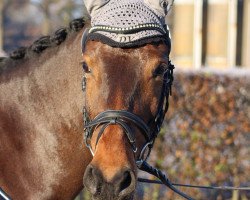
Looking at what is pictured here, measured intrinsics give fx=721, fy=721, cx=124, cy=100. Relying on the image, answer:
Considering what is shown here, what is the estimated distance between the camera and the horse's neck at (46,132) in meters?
3.98

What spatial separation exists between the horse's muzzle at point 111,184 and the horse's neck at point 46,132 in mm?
655

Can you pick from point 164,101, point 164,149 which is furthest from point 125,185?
point 164,149

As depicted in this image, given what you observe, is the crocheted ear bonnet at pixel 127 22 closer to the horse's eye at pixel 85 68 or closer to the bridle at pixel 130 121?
the bridle at pixel 130 121

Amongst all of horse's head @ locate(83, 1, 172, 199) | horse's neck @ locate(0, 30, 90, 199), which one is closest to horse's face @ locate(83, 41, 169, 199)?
horse's head @ locate(83, 1, 172, 199)

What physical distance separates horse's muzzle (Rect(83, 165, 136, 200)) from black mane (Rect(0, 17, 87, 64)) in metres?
1.05

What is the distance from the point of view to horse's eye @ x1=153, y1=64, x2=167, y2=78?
3.65 meters

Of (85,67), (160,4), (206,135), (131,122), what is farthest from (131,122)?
(206,135)

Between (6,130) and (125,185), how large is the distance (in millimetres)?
995

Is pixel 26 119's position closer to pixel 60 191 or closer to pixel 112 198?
pixel 60 191

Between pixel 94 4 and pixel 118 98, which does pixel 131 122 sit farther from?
pixel 94 4

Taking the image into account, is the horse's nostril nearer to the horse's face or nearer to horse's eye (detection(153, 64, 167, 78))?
the horse's face

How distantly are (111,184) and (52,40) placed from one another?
1.18 meters

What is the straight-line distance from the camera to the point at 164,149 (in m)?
8.38

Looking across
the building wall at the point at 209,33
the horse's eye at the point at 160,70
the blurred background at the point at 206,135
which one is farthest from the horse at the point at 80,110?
the building wall at the point at 209,33
